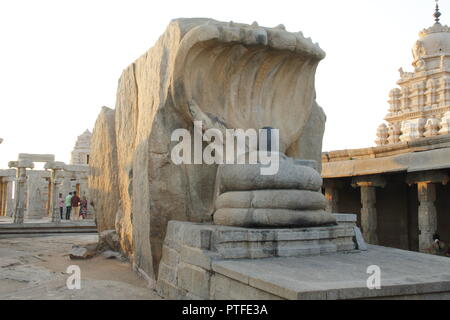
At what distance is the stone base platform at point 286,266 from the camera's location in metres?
2.95

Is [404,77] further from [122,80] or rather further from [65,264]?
[65,264]

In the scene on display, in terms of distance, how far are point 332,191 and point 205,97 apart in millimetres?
7815

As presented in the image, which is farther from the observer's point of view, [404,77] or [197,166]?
[404,77]

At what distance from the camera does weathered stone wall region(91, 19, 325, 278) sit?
5109 mm

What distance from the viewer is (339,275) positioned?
3246 mm

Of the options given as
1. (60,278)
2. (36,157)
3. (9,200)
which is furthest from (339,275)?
(9,200)

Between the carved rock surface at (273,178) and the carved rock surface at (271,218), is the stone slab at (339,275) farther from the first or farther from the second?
the carved rock surface at (273,178)

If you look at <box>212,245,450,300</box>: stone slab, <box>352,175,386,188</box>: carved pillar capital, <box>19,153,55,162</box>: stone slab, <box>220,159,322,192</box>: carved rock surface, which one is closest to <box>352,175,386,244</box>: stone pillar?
<box>352,175,386,188</box>: carved pillar capital

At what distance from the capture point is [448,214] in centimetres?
1046

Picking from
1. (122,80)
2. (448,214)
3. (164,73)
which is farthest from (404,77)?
(164,73)

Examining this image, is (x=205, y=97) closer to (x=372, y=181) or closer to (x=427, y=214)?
(x=427, y=214)

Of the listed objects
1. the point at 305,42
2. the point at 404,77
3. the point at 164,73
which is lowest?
the point at 164,73

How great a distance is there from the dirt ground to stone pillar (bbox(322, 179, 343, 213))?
6.73 m
